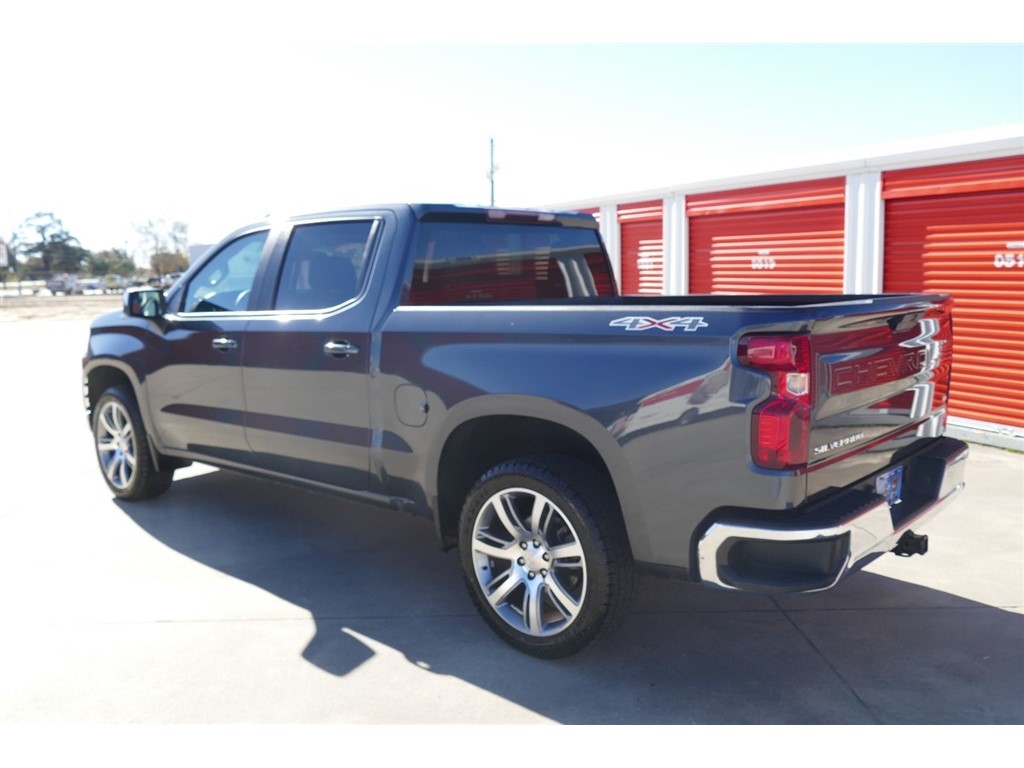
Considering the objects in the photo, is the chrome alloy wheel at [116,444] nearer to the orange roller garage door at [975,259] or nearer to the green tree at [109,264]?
the orange roller garage door at [975,259]

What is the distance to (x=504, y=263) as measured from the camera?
4504 mm

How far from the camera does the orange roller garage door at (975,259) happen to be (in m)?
7.75

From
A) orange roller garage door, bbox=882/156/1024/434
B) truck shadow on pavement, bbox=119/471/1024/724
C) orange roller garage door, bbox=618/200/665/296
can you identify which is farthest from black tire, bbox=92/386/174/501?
orange roller garage door, bbox=618/200/665/296

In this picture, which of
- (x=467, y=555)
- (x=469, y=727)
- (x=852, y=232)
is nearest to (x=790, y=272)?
(x=852, y=232)

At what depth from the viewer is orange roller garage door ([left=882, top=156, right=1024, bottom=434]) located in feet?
25.4

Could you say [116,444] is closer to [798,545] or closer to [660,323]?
[660,323]

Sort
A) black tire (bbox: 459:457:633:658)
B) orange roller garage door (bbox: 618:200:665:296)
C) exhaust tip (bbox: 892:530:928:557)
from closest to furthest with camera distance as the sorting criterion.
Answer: black tire (bbox: 459:457:633:658) < exhaust tip (bbox: 892:530:928:557) < orange roller garage door (bbox: 618:200:665:296)

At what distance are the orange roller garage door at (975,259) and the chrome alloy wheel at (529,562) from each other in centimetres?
571

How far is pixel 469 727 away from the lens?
120 inches

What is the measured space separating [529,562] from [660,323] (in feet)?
3.79

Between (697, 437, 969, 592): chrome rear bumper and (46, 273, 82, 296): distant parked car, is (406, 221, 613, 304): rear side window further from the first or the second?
(46, 273, 82, 296): distant parked car

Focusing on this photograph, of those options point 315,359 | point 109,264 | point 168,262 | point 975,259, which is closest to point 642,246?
point 975,259

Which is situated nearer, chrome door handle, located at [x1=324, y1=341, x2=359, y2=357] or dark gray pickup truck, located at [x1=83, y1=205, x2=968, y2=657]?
dark gray pickup truck, located at [x1=83, y1=205, x2=968, y2=657]

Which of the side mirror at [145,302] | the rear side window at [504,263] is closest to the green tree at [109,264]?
the side mirror at [145,302]
